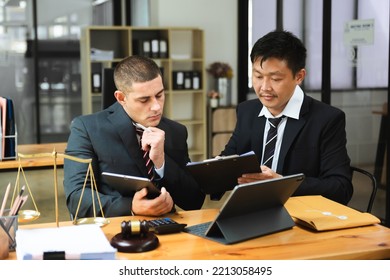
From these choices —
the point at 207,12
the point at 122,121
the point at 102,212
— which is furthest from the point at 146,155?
the point at 207,12

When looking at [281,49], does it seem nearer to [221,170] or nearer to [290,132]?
[290,132]

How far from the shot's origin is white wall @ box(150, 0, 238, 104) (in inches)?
290

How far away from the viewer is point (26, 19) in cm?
764

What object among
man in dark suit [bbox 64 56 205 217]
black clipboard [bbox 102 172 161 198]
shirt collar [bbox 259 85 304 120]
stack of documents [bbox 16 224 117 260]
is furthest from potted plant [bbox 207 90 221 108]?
stack of documents [bbox 16 224 117 260]

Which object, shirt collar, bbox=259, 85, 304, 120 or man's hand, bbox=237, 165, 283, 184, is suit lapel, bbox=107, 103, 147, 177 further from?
shirt collar, bbox=259, 85, 304, 120

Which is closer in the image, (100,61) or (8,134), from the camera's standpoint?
(8,134)

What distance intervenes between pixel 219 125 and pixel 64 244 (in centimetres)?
579

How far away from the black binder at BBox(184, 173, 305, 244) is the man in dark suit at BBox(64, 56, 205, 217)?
474 millimetres

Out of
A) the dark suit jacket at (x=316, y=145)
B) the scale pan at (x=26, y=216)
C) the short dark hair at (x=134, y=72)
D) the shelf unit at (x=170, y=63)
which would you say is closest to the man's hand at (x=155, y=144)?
the short dark hair at (x=134, y=72)

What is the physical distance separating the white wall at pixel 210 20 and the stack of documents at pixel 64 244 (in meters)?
5.82

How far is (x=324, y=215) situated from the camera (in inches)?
82.0

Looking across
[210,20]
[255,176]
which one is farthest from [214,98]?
[255,176]
